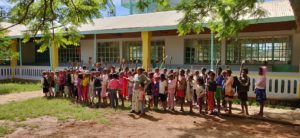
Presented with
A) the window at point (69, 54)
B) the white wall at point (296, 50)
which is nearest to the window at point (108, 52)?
the window at point (69, 54)

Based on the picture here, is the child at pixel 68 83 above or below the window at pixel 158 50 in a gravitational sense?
below

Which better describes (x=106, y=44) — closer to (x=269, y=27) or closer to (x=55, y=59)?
(x=55, y=59)

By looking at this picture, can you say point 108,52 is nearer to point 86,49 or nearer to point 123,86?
point 86,49

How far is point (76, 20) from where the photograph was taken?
22.9 ft

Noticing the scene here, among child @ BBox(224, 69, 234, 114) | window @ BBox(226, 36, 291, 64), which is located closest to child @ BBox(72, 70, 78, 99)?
child @ BBox(224, 69, 234, 114)

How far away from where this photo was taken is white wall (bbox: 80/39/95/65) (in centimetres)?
2027

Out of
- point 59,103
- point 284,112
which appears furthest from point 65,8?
point 284,112

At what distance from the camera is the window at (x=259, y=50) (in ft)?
45.2

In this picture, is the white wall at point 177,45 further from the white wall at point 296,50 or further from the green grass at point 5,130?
the green grass at point 5,130

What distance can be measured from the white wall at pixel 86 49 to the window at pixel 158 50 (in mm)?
4584

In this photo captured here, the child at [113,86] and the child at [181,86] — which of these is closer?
the child at [181,86]

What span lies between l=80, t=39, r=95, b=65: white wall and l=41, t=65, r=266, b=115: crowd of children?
29.3 ft

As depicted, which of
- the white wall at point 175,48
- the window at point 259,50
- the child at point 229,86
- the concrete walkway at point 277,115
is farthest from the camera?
the white wall at point 175,48

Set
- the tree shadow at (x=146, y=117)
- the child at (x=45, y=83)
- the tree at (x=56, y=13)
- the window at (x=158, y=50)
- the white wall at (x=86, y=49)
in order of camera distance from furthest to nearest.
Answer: the white wall at (x=86, y=49) → the window at (x=158, y=50) → the child at (x=45, y=83) → the tree shadow at (x=146, y=117) → the tree at (x=56, y=13)
